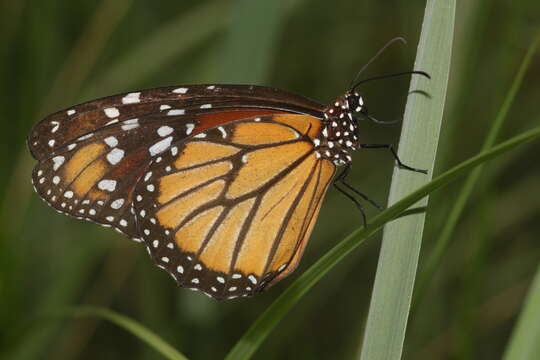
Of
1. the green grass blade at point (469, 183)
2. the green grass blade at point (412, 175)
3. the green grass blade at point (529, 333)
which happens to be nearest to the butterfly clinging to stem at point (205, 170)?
the green grass blade at point (469, 183)

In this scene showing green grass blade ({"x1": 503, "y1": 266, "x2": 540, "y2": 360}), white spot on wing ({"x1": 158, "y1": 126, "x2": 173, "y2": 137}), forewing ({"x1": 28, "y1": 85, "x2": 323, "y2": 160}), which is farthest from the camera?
white spot on wing ({"x1": 158, "y1": 126, "x2": 173, "y2": 137})

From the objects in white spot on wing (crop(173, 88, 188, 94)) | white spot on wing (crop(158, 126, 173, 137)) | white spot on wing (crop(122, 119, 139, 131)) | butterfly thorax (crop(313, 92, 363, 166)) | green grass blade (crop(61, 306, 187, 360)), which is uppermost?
butterfly thorax (crop(313, 92, 363, 166))

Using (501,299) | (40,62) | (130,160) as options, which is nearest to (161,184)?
(130,160)

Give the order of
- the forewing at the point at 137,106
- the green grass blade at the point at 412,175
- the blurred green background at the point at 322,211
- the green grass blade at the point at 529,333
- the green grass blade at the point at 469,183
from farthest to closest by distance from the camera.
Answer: the blurred green background at the point at 322,211 → the forewing at the point at 137,106 → the green grass blade at the point at 469,183 → the green grass blade at the point at 412,175 → the green grass blade at the point at 529,333

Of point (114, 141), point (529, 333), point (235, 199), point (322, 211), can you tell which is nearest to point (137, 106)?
point (114, 141)

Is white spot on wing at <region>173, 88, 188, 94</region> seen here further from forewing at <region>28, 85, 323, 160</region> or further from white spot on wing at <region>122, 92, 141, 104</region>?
white spot on wing at <region>122, 92, 141, 104</region>

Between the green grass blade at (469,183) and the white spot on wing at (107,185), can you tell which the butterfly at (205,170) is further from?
the green grass blade at (469,183)

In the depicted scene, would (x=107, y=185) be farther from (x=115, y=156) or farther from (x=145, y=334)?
(x=145, y=334)

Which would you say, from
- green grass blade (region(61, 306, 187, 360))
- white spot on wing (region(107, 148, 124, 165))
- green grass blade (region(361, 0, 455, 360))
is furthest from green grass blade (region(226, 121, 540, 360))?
white spot on wing (region(107, 148, 124, 165))
